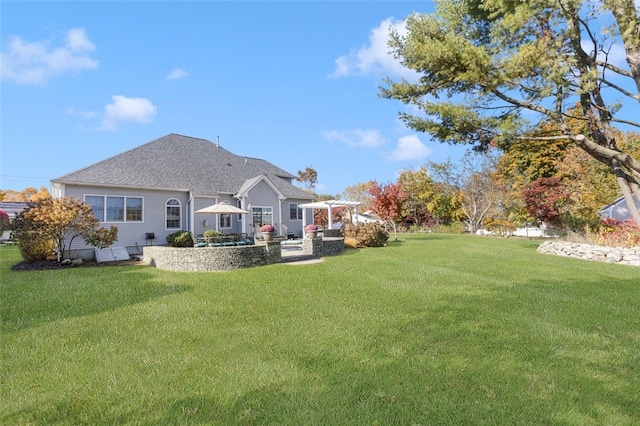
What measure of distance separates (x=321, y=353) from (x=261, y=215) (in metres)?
16.6

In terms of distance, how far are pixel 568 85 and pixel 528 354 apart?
9.45m

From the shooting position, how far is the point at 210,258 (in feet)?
34.9

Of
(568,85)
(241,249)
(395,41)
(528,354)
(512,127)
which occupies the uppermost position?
(395,41)

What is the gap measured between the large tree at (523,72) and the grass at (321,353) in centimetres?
589

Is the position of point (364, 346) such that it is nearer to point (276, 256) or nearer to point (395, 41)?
point (276, 256)

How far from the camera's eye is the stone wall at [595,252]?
12.2m

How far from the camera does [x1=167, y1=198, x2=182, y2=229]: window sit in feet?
57.4

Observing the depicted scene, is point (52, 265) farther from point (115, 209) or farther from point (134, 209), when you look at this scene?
point (134, 209)

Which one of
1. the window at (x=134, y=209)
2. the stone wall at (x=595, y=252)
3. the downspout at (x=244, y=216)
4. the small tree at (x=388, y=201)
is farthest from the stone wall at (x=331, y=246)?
the stone wall at (x=595, y=252)

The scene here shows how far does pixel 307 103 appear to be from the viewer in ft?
58.9

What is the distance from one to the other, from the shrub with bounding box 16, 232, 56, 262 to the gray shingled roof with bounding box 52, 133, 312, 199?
3.17m

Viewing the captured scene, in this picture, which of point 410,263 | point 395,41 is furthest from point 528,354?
point 395,41

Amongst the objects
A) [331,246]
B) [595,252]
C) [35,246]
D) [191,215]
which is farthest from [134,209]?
[595,252]

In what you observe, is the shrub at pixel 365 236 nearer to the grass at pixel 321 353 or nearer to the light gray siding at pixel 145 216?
the grass at pixel 321 353
